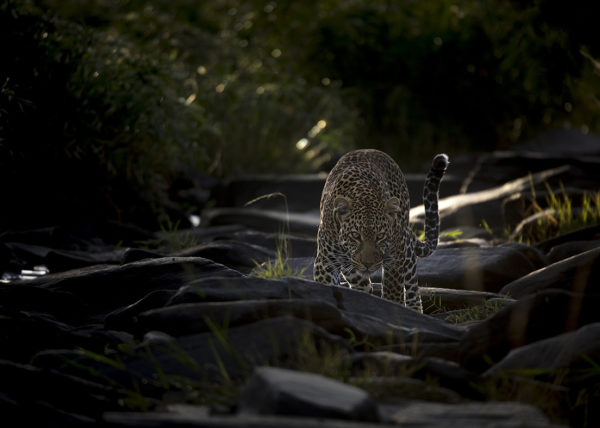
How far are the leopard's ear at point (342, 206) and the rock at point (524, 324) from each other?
1895 mm

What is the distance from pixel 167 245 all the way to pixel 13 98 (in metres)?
2.57

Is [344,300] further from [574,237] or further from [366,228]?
[574,237]

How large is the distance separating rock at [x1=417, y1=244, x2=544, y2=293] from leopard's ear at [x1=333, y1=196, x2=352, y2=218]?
1.72 metres

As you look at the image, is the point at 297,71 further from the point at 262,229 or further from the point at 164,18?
the point at 262,229

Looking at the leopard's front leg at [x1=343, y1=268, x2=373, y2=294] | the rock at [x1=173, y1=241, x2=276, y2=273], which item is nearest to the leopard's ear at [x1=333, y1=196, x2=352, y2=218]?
the leopard's front leg at [x1=343, y1=268, x2=373, y2=294]

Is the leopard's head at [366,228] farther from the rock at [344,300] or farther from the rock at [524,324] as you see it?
the rock at [524,324]

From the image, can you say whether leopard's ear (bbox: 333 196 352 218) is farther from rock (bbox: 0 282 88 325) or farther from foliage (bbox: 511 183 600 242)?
foliage (bbox: 511 183 600 242)

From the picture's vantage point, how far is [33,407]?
4418mm

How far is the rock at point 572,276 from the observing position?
570 cm

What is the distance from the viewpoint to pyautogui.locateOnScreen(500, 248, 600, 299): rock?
224 inches

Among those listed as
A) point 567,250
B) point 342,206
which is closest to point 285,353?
point 342,206

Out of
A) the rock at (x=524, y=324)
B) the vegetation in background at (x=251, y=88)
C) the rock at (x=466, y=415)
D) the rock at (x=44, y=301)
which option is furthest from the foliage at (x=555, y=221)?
the rock at (x=466, y=415)

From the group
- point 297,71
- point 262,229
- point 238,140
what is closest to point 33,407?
point 262,229

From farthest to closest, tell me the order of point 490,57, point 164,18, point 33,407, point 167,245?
point 490,57 < point 164,18 < point 167,245 < point 33,407
